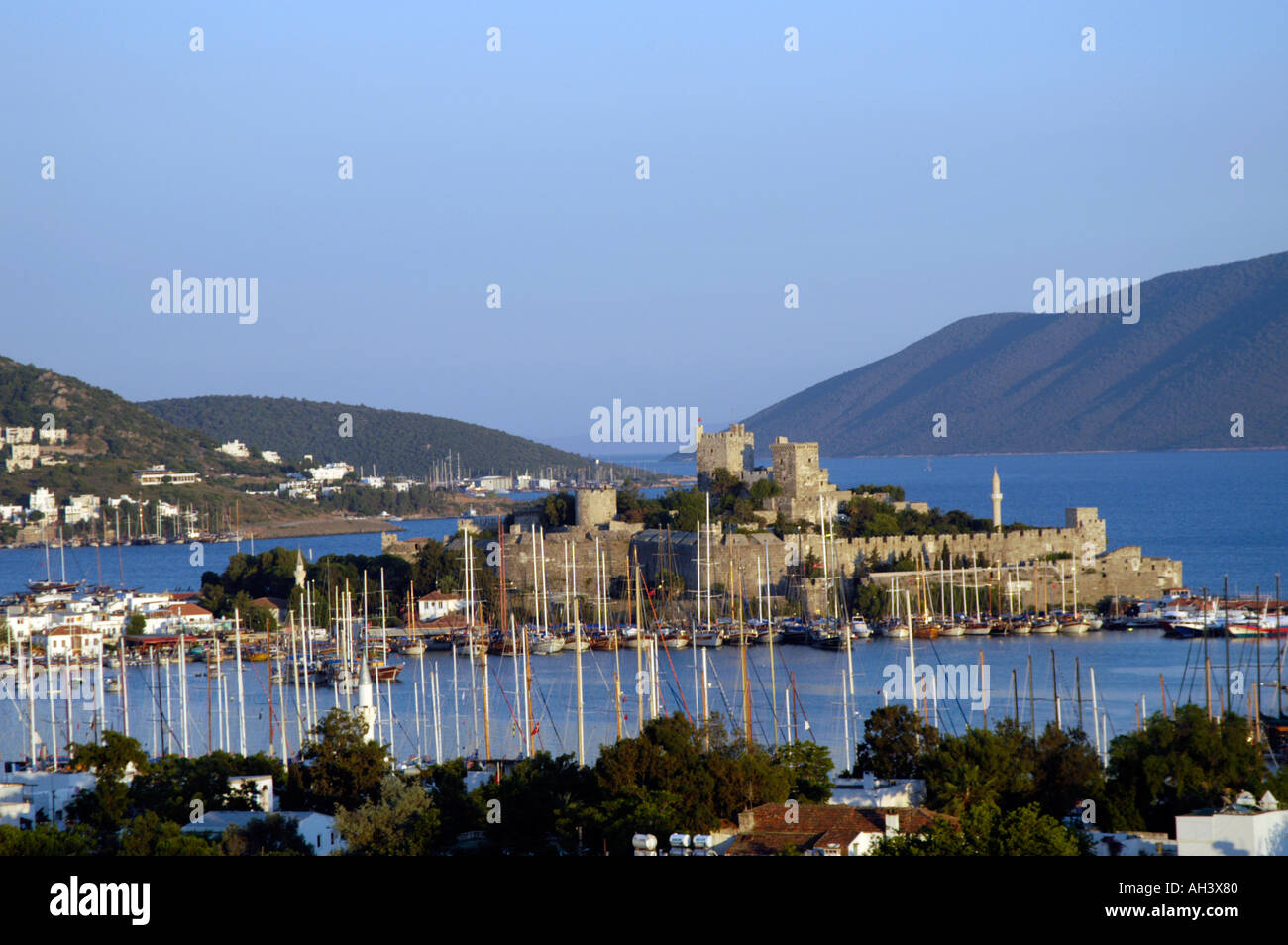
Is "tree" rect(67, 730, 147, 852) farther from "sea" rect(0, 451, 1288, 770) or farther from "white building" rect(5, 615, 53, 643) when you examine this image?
"white building" rect(5, 615, 53, 643)

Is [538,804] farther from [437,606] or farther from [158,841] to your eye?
[437,606]

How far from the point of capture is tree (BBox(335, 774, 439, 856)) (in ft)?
42.0

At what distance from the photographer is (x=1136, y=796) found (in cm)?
1349

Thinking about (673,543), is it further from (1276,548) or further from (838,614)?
(1276,548)

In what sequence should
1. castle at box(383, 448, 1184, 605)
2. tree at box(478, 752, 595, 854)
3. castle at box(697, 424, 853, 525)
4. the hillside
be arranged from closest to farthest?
tree at box(478, 752, 595, 854), castle at box(383, 448, 1184, 605), castle at box(697, 424, 853, 525), the hillside

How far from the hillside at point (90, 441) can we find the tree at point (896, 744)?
79960 millimetres

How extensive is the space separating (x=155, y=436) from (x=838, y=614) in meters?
78.3

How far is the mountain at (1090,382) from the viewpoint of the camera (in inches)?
5768

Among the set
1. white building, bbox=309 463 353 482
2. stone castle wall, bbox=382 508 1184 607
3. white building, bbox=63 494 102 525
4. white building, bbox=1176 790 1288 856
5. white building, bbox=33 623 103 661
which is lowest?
white building, bbox=1176 790 1288 856

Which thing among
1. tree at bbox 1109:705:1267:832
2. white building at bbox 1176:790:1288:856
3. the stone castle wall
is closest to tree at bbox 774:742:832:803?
tree at bbox 1109:705:1267:832

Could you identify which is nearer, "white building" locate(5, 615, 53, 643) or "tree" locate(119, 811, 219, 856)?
"tree" locate(119, 811, 219, 856)

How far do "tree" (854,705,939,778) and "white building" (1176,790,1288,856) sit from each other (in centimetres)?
452

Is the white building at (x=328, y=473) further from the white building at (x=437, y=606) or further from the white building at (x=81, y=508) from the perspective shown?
the white building at (x=437, y=606)
